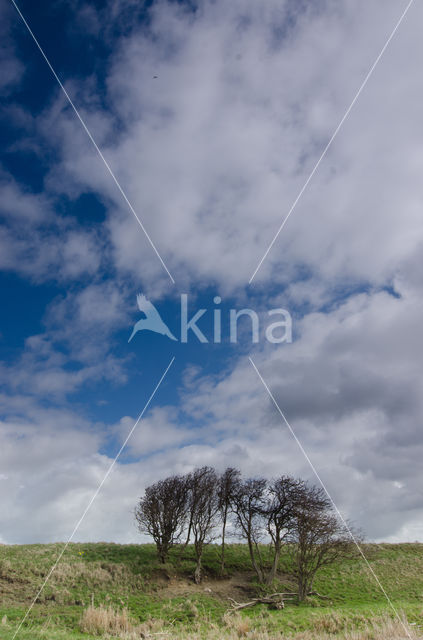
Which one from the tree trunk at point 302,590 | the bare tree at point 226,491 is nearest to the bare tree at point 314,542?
the tree trunk at point 302,590

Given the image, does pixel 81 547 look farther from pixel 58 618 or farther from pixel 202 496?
pixel 58 618

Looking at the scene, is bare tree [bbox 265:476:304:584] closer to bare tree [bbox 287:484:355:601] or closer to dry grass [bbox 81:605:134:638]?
bare tree [bbox 287:484:355:601]

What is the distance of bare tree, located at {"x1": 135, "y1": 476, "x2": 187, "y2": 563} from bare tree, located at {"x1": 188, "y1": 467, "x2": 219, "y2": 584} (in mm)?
708

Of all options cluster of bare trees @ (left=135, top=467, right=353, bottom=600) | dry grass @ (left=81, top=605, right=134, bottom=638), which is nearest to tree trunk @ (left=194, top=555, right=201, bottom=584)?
cluster of bare trees @ (left=135, top=467, right=353, bottom=600)

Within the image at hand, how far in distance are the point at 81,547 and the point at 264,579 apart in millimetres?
15160

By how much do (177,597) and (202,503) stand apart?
789cm

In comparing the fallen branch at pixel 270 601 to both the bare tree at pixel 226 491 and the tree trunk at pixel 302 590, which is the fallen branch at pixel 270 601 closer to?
the tree trunk at pixel 302 590

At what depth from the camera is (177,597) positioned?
2597 centimetres

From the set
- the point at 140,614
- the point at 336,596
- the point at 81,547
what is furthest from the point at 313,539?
the point at 81,547

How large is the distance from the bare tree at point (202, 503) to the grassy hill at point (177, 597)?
7.62 feet

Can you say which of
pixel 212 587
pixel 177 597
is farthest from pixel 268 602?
pixel 177 597

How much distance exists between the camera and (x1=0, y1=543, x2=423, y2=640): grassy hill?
1733cm

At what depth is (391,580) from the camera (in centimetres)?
3222

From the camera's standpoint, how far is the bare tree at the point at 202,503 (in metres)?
32.3
